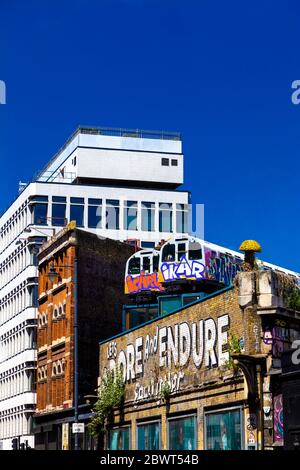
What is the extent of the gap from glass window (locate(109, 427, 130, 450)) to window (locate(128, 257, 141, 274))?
474 inches

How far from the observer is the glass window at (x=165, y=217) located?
90.9m

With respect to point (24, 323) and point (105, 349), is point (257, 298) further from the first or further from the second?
point (24, 323)

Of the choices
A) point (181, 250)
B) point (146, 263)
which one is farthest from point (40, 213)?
point (181, 250)

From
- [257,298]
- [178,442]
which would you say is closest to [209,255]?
[178,442]

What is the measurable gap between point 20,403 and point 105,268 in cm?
2575

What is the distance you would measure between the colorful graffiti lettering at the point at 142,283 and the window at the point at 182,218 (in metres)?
32.6

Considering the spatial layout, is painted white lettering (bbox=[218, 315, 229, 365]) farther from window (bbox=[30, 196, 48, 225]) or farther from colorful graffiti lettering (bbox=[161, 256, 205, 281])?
window (bbox=[30, 196, 48, 225])

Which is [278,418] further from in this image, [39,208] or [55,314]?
[39,208]

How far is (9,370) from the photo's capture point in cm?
9044

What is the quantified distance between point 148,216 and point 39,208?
445 inches

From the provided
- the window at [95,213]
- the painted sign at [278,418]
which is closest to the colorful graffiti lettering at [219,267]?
the painted sign at [278,418]

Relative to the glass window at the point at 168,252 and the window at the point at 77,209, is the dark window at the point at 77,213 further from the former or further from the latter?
the glass window at the point at 168,252

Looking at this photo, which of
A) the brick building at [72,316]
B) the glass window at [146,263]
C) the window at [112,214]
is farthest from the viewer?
the window at [112,214]

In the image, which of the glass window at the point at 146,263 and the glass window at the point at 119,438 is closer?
the glass window at the point at 119,438
